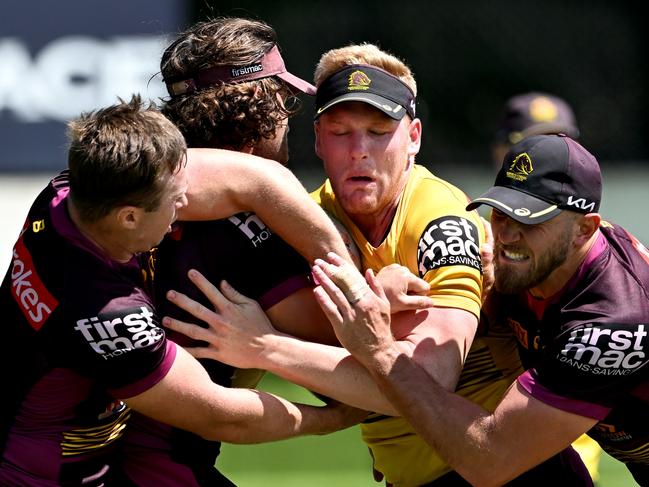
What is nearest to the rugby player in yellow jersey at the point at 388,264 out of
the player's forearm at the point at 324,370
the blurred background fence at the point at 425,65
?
the player's forearm at the point at 324,370

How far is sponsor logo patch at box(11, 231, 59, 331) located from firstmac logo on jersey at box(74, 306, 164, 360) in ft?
0.42

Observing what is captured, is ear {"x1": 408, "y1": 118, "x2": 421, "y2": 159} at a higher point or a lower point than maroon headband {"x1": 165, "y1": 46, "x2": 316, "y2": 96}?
lower

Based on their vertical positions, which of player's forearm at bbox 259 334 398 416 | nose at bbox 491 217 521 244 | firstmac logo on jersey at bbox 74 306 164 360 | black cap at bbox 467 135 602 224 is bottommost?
player's forearm at bbox 259 334 398 416

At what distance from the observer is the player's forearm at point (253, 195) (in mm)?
3711

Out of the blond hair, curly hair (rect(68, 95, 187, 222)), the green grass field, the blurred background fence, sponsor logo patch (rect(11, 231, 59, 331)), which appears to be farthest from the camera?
the blurred background fence

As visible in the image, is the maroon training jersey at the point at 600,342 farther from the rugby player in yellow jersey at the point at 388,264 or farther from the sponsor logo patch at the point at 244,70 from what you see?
the sponsor logo patch at the point at 244,70

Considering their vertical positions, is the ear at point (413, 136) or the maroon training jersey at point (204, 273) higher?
the ear at point (413, 136)

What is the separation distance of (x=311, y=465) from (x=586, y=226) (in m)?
3.59

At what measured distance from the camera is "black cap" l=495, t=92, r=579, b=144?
778cm

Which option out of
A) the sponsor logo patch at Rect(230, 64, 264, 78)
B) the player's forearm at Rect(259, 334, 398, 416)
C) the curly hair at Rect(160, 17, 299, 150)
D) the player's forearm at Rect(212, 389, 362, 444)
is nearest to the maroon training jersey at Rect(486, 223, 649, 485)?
the player's forearm at Rect(259, 334, 398, 416)

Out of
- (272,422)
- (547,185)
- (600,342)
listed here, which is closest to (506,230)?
(547,185)

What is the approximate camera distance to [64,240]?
3.56 meters

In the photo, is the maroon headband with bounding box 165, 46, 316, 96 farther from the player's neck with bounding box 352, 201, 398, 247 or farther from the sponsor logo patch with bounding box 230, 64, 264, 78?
the player's neck with bounding box 352, 201, 398, 247

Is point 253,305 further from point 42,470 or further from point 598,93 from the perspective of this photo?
point 598,93
